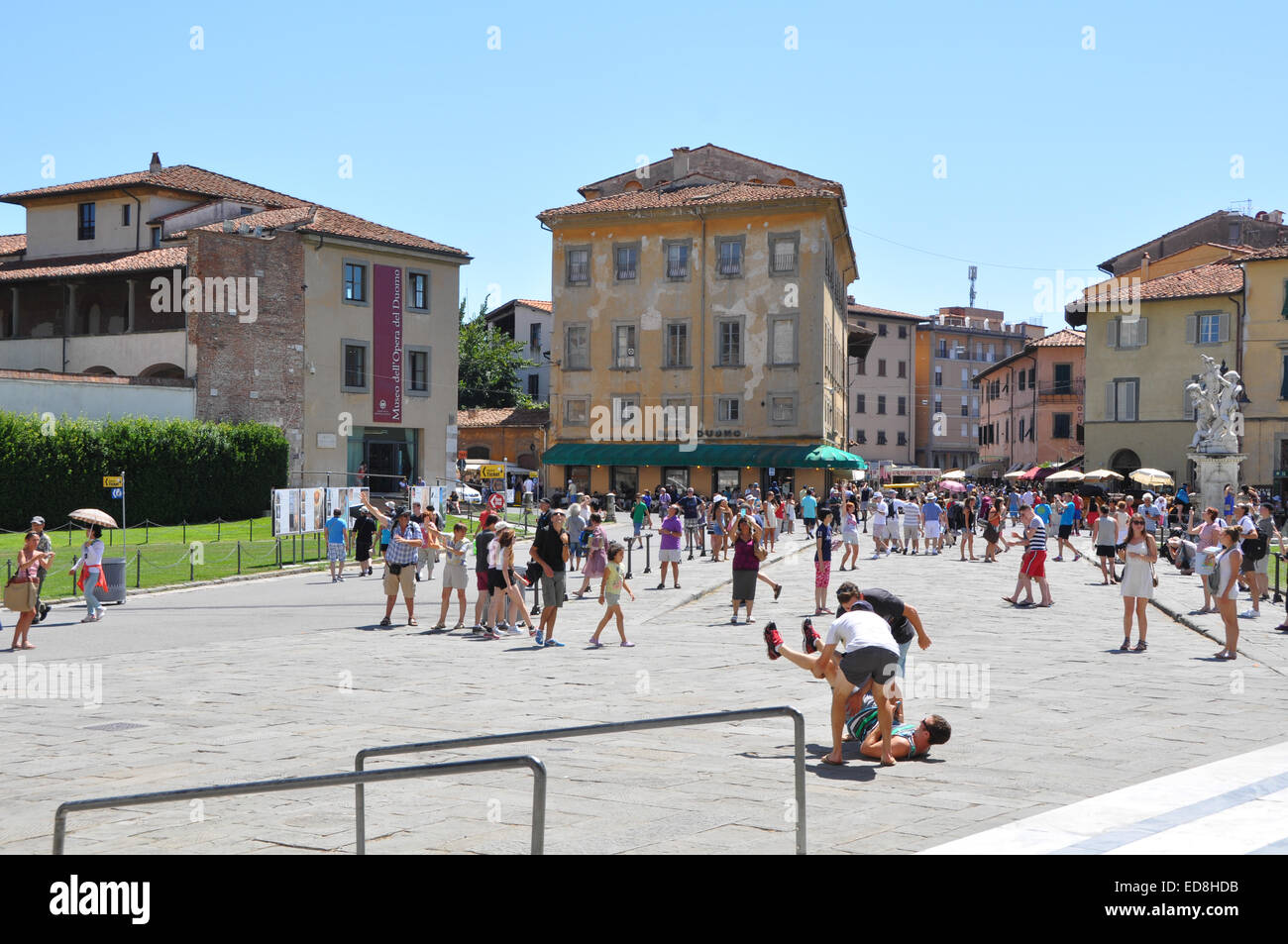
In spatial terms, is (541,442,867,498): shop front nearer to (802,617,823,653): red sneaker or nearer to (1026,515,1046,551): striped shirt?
(1026,515,1046,551): striped shirt

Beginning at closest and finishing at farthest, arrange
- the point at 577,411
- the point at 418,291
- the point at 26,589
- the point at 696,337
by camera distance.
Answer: the point at 26,589 < the point at 418,291 < the point at 696,337 < the point at 577,411

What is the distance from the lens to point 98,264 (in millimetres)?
50094

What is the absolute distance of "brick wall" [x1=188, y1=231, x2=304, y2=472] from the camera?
46469mm

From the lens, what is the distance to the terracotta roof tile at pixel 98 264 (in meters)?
48.1

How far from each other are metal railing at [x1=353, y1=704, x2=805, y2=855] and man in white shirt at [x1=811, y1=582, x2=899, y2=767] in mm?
2504

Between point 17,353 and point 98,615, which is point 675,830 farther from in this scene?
point 17,353

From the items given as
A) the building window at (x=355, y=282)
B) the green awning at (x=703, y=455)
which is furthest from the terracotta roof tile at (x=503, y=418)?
the building window at (x=355, y=282)

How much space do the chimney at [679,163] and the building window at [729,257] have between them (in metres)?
7.14

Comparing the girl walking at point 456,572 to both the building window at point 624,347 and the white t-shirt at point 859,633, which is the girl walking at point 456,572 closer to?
the white t-shirt at point 859,633

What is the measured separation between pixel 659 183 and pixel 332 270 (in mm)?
19093

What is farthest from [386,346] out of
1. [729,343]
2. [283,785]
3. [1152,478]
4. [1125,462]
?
[283,785]

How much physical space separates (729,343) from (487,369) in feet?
89.7

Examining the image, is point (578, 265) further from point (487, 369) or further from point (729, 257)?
point (487, 369)
